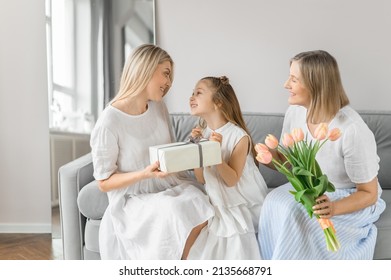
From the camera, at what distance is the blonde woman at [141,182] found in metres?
1.85

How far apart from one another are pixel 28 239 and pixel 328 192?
1485mm

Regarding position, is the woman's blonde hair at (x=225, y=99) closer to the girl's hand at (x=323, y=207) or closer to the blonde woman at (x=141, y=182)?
the blonde woman at (x=141, y=182)

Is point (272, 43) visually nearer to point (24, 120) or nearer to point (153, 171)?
point (153, 171)

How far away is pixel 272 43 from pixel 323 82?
0.51 meters

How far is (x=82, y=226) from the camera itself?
7.02ft

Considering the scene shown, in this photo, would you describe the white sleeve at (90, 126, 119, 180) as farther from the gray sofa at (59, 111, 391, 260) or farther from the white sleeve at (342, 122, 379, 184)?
the white sleeve at (342, 122, 379, 184)

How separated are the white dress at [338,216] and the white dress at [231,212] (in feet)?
0.20

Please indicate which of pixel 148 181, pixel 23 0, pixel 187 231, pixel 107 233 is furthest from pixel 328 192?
pixel 23 0

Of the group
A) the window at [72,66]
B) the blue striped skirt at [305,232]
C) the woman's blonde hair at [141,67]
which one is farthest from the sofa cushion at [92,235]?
the window at [72,66]

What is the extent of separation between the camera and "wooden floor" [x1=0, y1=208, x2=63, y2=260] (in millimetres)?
2410

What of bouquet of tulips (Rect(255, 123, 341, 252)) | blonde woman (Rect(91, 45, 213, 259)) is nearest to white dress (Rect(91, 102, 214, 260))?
blonde woman (Rect(91, 45, 213, 259))

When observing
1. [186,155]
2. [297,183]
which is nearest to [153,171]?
[186,155]

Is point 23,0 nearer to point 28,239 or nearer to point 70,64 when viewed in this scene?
point 70,64
